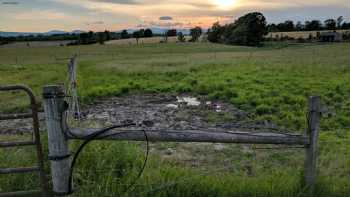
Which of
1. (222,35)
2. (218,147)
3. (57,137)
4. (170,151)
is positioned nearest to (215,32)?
(222,35)

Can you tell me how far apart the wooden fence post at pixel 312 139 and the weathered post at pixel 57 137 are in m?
2.38

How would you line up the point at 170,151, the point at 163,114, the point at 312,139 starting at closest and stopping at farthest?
the point at 312,139 < the point at 170,151 < the point at 163,114

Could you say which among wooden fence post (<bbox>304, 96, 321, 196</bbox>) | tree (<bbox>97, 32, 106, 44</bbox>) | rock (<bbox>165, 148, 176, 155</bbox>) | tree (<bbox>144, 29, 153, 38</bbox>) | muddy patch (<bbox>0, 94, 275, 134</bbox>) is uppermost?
tree (<bbox>144, 29, 153, 38</bbox>)

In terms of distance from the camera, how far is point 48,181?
3.38 meters

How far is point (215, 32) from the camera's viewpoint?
97.9m

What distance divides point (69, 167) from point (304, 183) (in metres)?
2.43

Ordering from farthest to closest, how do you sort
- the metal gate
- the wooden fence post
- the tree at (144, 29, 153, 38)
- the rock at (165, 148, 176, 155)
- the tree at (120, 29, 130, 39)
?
the tree at (144, 29, 153, 38)
the tree at (120, 29, 130, 39)
the rock at (165, 148, 176, 155)
the wooden fence post
the metal gate

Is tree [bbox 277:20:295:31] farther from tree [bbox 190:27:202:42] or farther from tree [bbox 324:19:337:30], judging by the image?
tree [bbox 190:27:202:42]

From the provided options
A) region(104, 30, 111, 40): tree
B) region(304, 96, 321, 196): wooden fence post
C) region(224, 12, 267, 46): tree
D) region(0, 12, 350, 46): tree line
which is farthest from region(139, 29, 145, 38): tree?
region(304, 96, 321, 196): wooden fence post

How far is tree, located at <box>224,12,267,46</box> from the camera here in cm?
8106

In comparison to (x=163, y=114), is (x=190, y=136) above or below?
above

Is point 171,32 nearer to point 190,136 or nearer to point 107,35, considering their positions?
point 107,35

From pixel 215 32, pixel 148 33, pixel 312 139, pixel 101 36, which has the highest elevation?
pixel 148 33

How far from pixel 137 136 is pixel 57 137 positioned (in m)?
0.71
